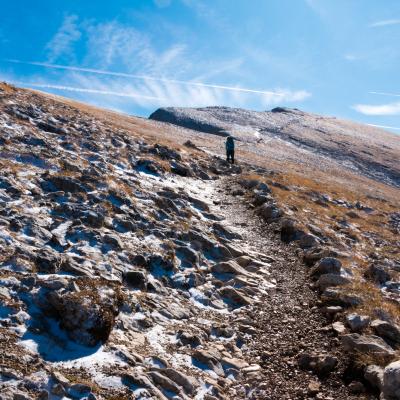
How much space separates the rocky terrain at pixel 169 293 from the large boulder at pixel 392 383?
0.03 meters

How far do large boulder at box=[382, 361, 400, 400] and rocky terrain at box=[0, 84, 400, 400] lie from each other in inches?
1.2

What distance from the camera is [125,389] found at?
26.3ft

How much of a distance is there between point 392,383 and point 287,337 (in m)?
3.57

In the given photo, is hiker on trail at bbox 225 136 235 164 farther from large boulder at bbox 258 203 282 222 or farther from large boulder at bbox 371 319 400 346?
large boulder at bbox 371 319 400 346

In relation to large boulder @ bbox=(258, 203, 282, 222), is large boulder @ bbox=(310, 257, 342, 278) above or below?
below

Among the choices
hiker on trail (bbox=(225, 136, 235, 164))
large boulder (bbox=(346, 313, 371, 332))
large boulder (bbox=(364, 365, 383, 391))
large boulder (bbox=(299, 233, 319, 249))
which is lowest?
large boulder (bbox=(364, 365, 383, 391))

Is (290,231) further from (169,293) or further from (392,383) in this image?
(392,383)

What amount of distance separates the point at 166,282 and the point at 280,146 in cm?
7052

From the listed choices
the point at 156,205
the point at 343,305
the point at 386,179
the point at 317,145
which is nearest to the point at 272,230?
the point at 156,205

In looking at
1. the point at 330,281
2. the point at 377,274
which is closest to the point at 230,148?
the point at 377,274

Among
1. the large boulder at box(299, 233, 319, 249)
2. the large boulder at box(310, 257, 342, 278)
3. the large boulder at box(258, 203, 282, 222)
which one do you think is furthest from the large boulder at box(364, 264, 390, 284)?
the large boulder at box(258, 203, 282, 222)

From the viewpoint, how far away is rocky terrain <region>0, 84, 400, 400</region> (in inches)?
343

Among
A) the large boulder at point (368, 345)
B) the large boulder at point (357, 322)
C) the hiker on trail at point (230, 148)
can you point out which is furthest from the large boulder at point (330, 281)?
the hiker on trail at point (230, 148)

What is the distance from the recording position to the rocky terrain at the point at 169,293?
870 centimetres
